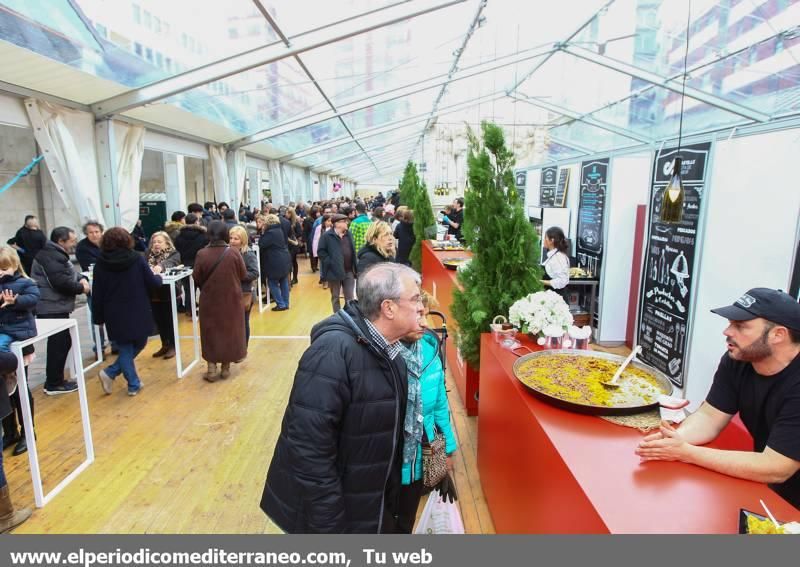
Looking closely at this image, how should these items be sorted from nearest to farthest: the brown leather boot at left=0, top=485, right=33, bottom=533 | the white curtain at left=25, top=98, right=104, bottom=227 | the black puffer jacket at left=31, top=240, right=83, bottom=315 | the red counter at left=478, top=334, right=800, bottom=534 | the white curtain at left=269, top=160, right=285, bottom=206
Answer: the red counter at left=478, top=334, right=800, bottom=534
the brown leather boot at left=0, top=485, right=33, bottom=533
the black puffer jacket at left=31, top=240, right=83, bottom=315
the white curtain at left=25, top=98, right=104, bottom=227
the white curtain at left=269, top=160, right=285, bottom=206

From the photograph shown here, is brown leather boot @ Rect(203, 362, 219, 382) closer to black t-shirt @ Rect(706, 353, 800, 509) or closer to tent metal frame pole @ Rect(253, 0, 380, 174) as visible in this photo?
tent metal frame pole @ Rect(253, 0, 380, 174)

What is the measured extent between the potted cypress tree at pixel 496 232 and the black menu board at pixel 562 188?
478cm

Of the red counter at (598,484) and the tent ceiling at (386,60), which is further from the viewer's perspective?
the tent ceiling at (386,60)

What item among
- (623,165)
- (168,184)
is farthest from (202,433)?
(168,184)

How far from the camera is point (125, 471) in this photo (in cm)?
318

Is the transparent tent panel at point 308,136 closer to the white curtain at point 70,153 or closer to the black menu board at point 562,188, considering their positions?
the white curtain at point 70,153

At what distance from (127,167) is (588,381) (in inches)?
283

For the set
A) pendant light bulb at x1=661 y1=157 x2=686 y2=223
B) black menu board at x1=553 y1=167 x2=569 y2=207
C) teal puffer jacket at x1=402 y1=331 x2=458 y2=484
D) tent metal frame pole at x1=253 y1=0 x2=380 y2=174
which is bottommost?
teal puffer jacket at x1=402 y1=331 x2=458 y2=484

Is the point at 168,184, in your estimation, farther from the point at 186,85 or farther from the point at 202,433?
the point at 202,433

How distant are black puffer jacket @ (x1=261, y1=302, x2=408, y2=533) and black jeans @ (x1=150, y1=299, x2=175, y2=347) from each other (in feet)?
14.0

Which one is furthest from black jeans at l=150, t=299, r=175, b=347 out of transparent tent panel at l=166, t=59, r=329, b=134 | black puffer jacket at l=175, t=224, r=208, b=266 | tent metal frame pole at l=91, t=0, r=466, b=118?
transparent tent panel at l=166, t=59, r=329, b=134

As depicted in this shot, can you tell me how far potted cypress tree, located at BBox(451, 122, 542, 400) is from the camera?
314 cm

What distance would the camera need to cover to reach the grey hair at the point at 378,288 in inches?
61.1

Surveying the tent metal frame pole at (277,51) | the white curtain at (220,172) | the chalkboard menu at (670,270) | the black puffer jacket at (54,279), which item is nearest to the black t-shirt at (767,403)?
the chalkboard menu at (670,270)
